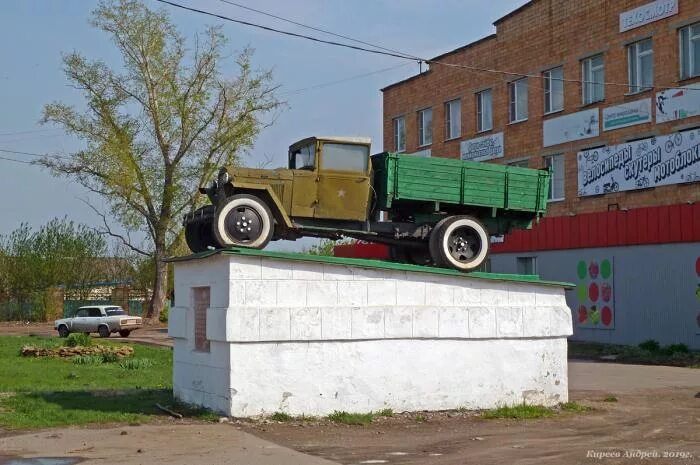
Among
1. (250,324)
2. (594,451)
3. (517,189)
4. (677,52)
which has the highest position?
(677,52)

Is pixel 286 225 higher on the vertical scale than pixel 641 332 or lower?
higher

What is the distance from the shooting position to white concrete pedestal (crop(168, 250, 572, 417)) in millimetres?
12508

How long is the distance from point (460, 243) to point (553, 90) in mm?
22264

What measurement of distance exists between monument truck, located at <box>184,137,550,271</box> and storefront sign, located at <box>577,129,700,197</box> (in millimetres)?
15795

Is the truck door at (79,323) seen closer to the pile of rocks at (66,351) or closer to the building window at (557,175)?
the pile of rocks at (66,351)

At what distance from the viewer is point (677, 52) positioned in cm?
2950

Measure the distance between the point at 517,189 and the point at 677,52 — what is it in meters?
16.8

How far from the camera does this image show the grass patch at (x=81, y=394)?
42.2ft

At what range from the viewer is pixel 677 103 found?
29.5 m

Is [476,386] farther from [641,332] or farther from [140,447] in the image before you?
[641,332]

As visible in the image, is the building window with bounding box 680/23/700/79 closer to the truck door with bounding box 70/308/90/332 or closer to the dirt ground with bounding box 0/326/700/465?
the dirt ground with bounding box 0/326/700/465

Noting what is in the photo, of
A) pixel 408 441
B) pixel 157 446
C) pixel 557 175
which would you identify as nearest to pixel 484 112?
pixel 557 175

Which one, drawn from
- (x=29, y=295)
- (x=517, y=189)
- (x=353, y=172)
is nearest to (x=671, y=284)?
(x=517, y=189)

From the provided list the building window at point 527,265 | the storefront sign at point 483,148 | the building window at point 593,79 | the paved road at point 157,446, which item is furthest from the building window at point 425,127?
the paved road at point 157,446
